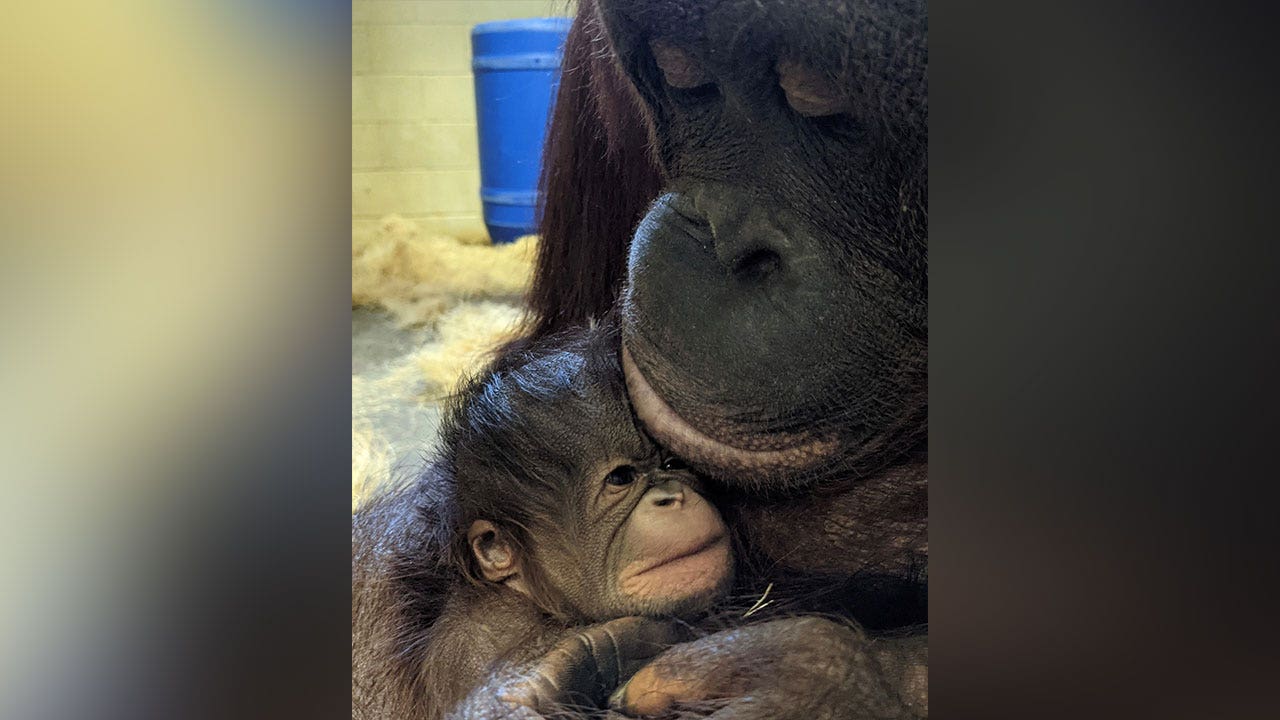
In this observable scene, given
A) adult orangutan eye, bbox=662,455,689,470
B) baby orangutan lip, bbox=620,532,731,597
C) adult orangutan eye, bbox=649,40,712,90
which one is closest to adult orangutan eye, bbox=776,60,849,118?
adult orangutan eye, bbox=649,40,712,90

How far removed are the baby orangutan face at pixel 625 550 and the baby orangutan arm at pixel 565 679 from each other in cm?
4

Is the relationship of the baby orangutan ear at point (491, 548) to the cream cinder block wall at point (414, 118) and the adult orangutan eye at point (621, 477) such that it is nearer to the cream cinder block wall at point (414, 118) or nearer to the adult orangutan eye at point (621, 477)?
the adult orangutan eye at point (621, 477)

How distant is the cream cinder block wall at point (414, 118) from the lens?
65.7 inches

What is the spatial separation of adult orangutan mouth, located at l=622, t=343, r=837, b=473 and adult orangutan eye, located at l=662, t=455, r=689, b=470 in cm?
1

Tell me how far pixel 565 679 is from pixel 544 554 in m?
0.20

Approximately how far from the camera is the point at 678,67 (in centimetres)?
178

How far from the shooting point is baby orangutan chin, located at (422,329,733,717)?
1.74m
